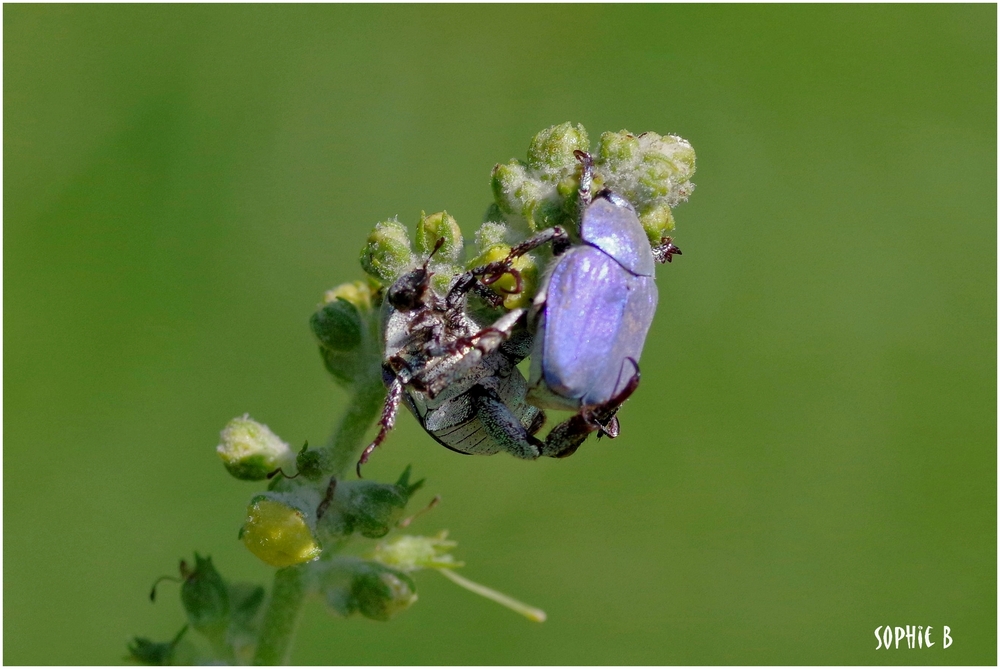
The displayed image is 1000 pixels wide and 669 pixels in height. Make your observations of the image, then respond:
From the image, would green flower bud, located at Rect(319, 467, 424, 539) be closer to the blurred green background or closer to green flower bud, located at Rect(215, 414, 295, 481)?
green flower bud, located at Rect(215, 414, 295, 481)

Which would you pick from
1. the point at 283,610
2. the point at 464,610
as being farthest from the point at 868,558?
the point at 283,610

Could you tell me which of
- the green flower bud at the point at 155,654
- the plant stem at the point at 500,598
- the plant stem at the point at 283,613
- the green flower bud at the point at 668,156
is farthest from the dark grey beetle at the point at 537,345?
the green flower bud at the point at 155,654

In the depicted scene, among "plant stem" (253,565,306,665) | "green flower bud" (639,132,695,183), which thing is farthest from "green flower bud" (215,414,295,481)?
"green flower bud" (639,132,695,183)


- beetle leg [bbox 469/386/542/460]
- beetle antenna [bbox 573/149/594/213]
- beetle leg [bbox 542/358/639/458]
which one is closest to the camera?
beetle leg [bbox 542/358/639/458]

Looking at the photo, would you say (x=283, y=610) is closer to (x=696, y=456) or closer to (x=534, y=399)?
(x=534, y=399)

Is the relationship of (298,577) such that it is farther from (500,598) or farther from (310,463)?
(500,598)

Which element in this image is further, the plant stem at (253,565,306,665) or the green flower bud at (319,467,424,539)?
the plant stem at (253,565,306,665)

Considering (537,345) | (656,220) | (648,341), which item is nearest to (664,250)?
(656,220)
